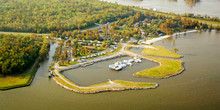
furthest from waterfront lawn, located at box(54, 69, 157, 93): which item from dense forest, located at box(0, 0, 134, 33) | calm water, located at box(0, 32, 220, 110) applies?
dense forest, located at box(0, 0, 134, 33)

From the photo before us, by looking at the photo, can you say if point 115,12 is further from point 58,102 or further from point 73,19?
point 58,102

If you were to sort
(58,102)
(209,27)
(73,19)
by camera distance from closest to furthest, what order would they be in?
(58,102) < (209,27) < (73,19)

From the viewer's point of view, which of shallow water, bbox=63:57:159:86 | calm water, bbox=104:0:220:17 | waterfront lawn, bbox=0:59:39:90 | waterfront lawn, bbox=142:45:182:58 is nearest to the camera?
waterfront lawn, bbox=0:59:39:90

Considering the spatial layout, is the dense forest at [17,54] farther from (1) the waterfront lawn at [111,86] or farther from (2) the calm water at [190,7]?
(2) the calm water at [190,7]

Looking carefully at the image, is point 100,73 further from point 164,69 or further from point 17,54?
point 17,54

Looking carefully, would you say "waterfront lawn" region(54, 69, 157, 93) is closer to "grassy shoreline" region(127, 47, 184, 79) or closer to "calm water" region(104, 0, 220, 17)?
"grassy shoreline" region(127, 47, 184, 79)

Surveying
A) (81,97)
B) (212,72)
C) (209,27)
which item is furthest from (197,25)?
(81,97)
